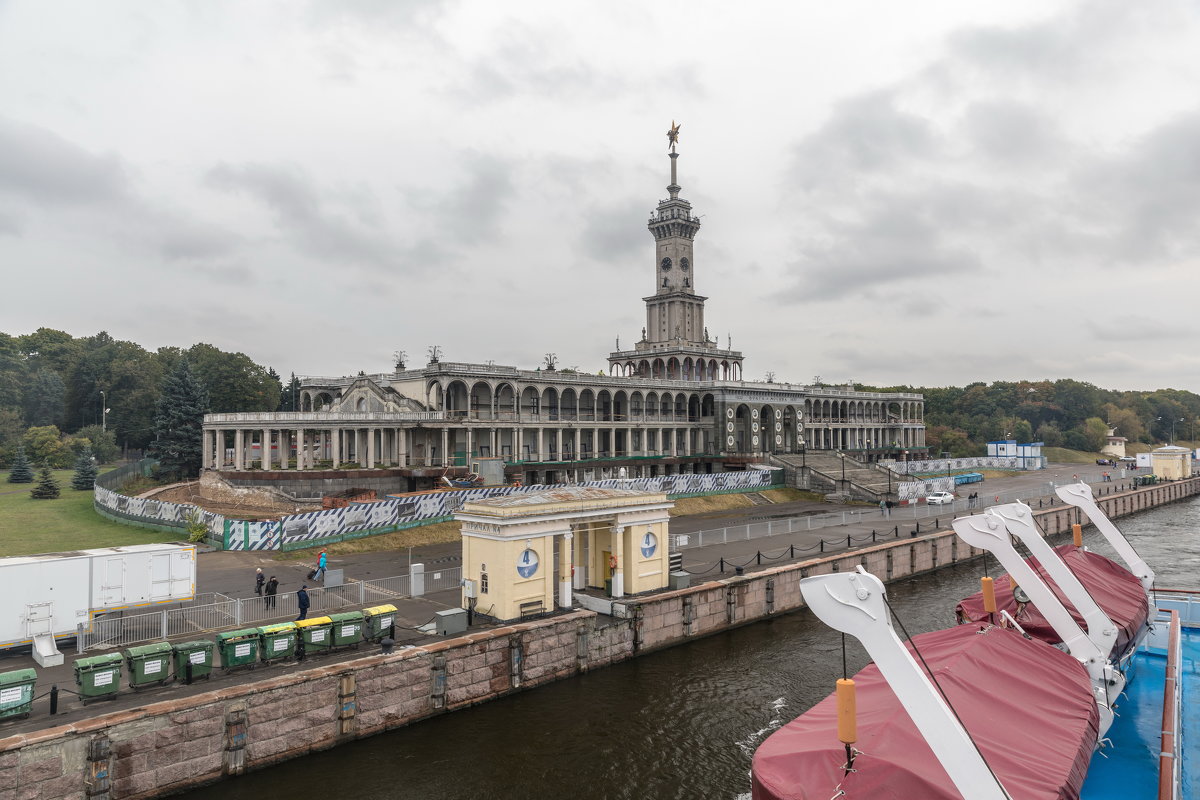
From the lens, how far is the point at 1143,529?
63.2 metres

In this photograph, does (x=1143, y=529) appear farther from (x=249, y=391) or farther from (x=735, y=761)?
(x=249, y=391)

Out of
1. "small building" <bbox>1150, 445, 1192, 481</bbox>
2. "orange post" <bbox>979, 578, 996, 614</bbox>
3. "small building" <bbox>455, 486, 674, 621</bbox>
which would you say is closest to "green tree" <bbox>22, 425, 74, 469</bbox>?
"small building" <bbox>455, 486, 674, 621</bbox>

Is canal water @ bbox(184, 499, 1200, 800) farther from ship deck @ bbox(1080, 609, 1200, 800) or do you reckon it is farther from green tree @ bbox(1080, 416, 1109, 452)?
green tree @ bbox(1080, 416, 1109, 452)

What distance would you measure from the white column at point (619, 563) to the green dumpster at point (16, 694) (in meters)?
19.2

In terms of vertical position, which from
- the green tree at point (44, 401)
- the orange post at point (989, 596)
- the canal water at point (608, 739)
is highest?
the green tree at point (44, 401)

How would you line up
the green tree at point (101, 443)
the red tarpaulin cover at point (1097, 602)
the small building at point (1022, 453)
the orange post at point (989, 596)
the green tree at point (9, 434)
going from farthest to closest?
1. the small building at point (1022, 453)
2. the green tree at point (101, 443)
3. the green tree at point (9, 434)
4. the red tarpaulin cover at point (1097, 602)
5. the orange post at point (989, 596)

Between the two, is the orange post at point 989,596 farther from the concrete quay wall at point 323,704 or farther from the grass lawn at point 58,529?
the grass lawn at point 58,529

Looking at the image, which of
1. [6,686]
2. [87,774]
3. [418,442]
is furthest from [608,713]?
[418,442]

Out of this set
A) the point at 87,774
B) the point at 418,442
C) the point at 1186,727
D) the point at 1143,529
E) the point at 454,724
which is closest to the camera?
the point at 1186,727

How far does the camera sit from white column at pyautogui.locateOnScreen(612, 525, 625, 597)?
30.3 metres

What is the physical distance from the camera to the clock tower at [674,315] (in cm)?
10619

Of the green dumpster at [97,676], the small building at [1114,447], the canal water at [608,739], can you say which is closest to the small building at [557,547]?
the canal water at [608,739]

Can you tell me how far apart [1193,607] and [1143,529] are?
165 feet

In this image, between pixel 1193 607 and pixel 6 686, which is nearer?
pixel 6 686
